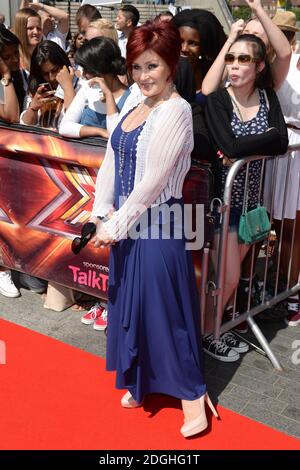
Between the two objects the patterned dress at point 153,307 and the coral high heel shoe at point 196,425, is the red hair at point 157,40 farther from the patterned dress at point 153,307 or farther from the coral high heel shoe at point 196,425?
the coral high heel shoe at point 196,425

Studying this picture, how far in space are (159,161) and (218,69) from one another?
1.15m

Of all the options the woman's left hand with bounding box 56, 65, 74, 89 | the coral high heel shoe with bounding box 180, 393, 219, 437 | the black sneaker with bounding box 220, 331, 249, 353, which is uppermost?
the woman's left hand with bounding box 56, 65, 74, 89

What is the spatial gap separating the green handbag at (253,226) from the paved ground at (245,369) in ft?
2.75

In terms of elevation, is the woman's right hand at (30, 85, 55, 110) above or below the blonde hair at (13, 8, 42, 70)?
below

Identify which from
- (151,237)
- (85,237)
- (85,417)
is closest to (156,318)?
(151,237)

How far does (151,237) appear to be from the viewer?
2.69m

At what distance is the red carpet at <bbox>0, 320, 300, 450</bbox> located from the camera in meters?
2.79

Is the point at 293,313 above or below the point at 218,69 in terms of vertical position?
below

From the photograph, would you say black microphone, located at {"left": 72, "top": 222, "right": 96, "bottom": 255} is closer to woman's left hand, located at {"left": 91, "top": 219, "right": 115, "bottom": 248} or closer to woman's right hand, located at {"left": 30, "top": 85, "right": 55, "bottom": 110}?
woman's left hand, located at {"left": 91, "top": 219, "right": 115, "bottom": 248}

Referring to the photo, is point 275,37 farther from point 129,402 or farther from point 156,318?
point 129,402

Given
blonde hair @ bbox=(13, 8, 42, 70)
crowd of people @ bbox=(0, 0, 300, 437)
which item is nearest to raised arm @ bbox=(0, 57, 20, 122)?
crowd of people @ bbox=(0, 0, 300, 437)

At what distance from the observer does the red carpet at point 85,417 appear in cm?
279

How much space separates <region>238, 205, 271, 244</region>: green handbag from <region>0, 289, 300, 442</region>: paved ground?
2.75 feet

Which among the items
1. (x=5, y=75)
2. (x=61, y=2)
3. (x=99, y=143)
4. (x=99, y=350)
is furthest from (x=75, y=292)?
(x=61, y=2)
